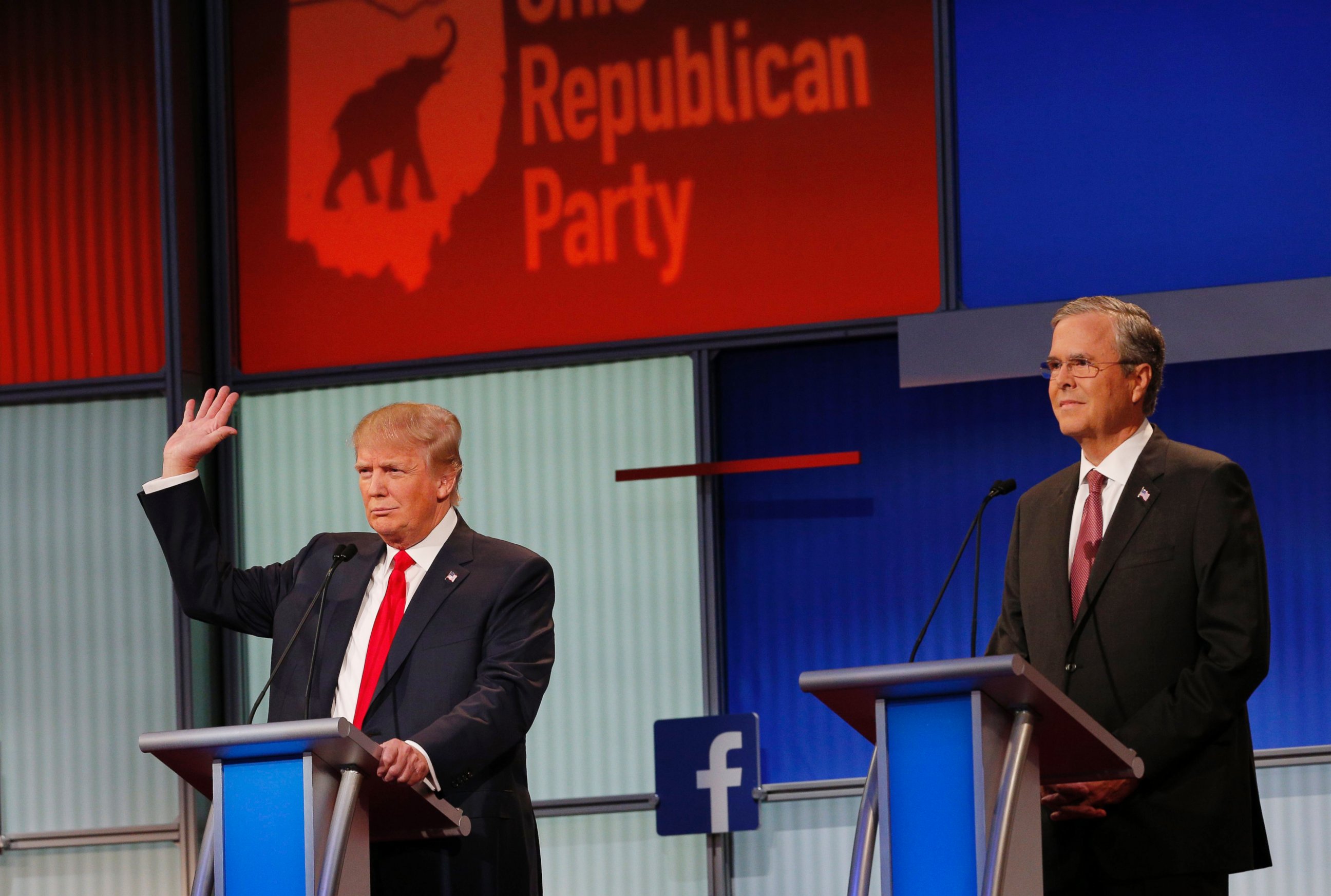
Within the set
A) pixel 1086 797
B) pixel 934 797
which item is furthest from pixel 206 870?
pixel 1086 797

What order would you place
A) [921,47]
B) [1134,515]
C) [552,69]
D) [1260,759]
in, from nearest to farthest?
[1134,515], [1260,759], [921,47], [552,69]

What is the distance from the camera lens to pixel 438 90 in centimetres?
602

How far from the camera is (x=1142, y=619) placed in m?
3.04

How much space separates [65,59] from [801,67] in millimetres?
2660

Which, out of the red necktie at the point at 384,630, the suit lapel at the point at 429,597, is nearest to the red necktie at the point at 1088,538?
the suit lapel at the point at 429,597

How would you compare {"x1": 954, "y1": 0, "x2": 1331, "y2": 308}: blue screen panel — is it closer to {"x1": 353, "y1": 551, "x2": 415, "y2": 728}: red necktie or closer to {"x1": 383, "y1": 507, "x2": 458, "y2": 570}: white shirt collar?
{"x1": 383, "y1": 507, "x2": 458, "y2": 570}: white shirt collar

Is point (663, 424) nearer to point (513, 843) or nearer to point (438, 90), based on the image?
point (438, 90)

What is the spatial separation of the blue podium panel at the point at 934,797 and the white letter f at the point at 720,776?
2.83 metres

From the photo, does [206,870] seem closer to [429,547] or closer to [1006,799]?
[429,547]

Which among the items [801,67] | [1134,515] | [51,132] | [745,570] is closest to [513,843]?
[1134,515]

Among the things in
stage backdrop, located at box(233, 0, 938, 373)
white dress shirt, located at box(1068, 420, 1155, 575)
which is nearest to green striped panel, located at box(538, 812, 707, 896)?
stage backdrop, located at box(233, 0, 938, 373)

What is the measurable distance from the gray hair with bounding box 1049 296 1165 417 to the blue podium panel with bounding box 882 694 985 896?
3.29 feet

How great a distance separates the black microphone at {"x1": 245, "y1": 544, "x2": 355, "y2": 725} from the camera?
3193 millimetres

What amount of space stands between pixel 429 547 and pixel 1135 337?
56.1 inches
